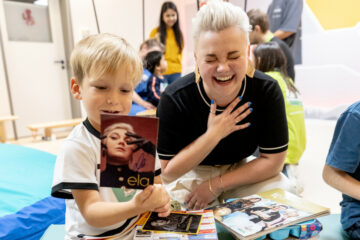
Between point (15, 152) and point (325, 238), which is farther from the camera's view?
point (15, 152)

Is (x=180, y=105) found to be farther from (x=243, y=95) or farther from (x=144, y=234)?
(x=144, y=234)

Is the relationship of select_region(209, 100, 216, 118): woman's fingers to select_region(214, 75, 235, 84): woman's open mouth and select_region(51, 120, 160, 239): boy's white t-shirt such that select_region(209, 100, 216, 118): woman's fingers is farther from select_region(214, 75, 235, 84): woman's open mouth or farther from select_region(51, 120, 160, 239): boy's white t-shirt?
select_region(51, 120, 160, 239): boy's white t-shirt

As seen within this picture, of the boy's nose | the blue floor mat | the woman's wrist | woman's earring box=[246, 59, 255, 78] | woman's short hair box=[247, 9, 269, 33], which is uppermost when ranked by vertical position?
woman's short hair box=[247, 9, 269, 33]

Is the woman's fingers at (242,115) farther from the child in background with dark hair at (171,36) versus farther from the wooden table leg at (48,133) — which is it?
the wooden table leg at (48,133)

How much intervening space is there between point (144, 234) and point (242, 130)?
0.62 m

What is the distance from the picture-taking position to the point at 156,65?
10.5 ft

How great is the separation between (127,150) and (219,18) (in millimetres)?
581

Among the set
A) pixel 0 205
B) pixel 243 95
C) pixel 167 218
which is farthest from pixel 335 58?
pixel 0 205

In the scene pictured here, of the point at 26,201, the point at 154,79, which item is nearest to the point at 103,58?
the point at 26,201

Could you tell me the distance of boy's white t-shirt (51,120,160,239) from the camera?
72 cm

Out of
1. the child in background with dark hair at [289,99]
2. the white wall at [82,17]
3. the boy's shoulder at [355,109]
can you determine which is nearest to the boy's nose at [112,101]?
the boy's shoulder at [355,109]

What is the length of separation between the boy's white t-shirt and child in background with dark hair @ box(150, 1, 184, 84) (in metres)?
2.94

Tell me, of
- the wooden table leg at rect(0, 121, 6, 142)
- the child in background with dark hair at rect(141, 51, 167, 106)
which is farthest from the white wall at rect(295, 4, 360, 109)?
the wooden table leg at rect(0, 121, 6, 142)

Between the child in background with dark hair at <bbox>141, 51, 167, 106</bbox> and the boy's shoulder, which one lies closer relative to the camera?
the boy's shoulder
